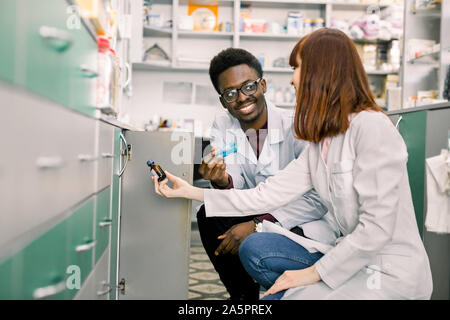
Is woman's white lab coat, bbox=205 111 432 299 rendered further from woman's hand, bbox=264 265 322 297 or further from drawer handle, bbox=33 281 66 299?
drawer handle, bbox=33 281 66 299

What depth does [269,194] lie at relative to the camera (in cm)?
132

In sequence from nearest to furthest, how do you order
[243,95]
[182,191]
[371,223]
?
[371,223] < [182,191] < [243,95]

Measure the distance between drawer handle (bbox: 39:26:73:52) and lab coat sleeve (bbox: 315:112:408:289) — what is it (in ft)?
2.26

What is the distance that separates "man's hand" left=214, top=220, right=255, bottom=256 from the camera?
1.57m

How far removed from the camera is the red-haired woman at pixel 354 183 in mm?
970

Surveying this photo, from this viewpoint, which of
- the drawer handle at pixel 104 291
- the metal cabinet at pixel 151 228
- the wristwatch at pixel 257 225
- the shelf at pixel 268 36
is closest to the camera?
the drawer handle at pixel 104 291

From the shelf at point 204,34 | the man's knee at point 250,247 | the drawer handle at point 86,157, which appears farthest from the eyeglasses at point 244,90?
the shelf at point 204,34

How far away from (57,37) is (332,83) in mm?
632

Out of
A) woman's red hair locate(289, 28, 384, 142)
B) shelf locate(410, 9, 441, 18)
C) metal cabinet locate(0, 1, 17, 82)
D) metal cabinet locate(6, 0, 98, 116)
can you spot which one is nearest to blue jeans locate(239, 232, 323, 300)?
woman's red hair locate(289, 28, 384, 142)

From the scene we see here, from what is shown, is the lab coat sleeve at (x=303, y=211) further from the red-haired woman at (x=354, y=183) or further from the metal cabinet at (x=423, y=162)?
the metal cabinet at (x=423, y=162)

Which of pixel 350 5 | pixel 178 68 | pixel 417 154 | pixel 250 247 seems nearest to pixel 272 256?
pixel 250 247

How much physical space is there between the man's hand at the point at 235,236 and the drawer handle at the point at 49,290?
746 millimetres

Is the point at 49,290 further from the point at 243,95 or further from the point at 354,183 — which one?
the point at 243,95

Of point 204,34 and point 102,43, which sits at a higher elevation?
point 204,34
